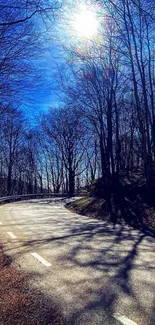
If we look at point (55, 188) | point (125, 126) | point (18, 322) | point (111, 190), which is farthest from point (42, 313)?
point (55, 188)

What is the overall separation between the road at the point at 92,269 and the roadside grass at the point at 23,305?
15 cm

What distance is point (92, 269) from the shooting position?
5.78 meters

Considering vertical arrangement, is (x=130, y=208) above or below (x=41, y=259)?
above

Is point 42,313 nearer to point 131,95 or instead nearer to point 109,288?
point 109,288

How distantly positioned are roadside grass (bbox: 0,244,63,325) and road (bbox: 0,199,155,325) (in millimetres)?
150

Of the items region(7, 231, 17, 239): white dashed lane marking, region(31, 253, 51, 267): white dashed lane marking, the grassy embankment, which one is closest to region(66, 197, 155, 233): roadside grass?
the grassy embankment

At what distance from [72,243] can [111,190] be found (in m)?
13.8

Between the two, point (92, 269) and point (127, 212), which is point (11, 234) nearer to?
point (92, 269)

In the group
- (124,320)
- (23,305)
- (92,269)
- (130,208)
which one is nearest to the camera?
(124,320)

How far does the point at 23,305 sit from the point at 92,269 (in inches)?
Result: 76.7

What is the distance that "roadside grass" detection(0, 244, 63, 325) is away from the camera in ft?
12.1

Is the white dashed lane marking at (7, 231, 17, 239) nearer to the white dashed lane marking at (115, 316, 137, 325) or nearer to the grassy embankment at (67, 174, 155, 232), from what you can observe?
the grassy embankment at (67, 174, 155, 232)

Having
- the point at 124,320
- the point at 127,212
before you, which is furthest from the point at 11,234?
the point at 124,320

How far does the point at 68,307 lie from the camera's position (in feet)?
13.4
